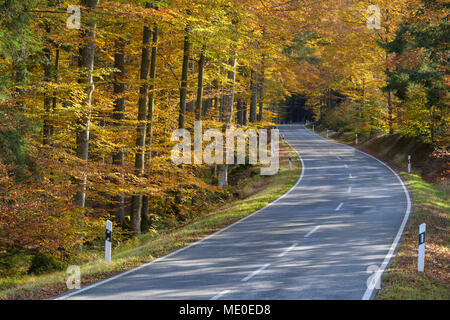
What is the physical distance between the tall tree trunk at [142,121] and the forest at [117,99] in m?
0.05

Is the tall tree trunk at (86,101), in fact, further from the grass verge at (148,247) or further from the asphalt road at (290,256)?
the asphalt road at (290,256)

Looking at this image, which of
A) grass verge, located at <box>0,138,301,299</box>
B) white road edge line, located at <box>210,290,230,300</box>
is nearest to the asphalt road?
white road edge line, located at <box>210,290,230,300</box>

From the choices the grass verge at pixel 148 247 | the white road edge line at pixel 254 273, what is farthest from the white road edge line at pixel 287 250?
the grass verge at pixel 148 247

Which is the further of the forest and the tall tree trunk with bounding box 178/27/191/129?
the tall tree trunk with bounding box 178/27/191/129

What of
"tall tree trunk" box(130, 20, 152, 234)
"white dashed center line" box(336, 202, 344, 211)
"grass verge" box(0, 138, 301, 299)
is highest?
"tall tree trunk" box(130, 20, 152, 234)

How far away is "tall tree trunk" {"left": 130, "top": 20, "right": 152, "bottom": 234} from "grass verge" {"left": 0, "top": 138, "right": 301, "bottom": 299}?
1203 millimetres

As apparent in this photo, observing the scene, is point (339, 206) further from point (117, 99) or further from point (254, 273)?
point (117, 99)

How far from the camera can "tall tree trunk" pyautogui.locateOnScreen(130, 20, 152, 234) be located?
58.8 feet

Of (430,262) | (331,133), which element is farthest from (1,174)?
(331,133)

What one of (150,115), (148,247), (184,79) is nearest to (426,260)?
(148,247)

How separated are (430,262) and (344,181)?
1449cm

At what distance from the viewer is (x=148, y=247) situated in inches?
538

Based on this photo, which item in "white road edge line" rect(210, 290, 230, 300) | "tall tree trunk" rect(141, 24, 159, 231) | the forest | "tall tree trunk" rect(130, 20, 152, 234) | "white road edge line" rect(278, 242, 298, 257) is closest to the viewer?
"white road edge line" rect(210, 290, 230, 300)

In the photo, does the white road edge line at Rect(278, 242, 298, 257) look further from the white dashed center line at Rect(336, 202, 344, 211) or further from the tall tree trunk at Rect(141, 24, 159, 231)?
the tall tree trunk at Rect(141, 24, 159, 231)
